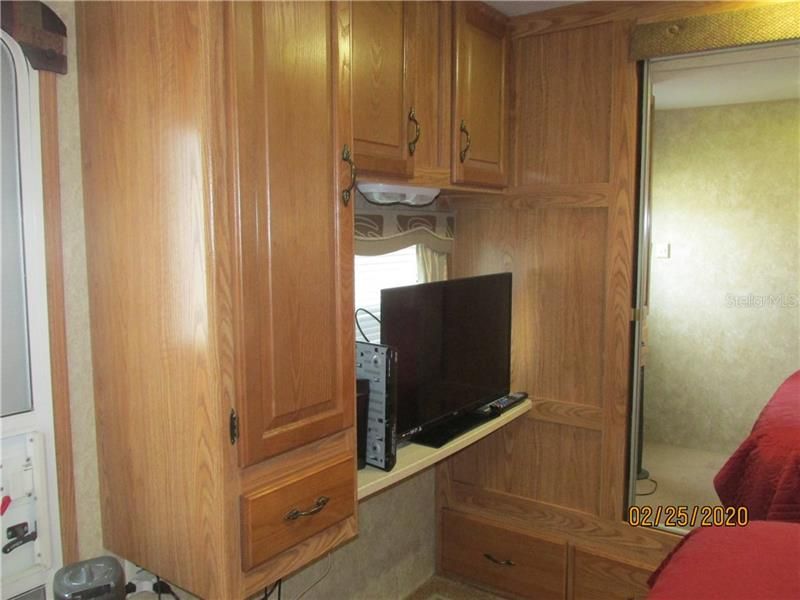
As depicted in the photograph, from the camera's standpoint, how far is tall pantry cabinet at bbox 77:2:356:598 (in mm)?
1229

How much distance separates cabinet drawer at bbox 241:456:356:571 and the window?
85 cm

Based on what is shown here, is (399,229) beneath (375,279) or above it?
above

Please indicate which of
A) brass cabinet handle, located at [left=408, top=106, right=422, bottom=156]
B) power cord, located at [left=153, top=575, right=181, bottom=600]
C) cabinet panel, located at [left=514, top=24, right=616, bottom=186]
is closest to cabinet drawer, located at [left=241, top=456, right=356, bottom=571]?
power cord, located at [left=153, top=575, right=181, bottom=600]

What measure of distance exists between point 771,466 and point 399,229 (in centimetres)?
148

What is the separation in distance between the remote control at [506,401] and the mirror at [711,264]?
445 mm

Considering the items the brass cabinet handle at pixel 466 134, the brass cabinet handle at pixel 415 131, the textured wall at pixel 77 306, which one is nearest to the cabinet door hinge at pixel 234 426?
the textured wall at pixel 77 306

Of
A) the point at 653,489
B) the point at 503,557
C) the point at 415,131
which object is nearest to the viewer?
the point at 415,131

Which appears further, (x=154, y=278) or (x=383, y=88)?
(x=383, y=88)

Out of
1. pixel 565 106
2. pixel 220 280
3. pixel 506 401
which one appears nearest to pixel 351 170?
pixel 220 280

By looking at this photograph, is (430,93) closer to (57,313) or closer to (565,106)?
(565,106)

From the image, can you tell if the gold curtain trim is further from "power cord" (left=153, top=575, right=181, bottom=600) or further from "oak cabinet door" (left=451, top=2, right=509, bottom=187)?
"power cord" (left=153, top=575, right=181, bottom=600)

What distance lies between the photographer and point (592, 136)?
238 centimetres

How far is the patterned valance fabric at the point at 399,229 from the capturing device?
7.57ft

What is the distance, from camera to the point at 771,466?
1920 millimetres
